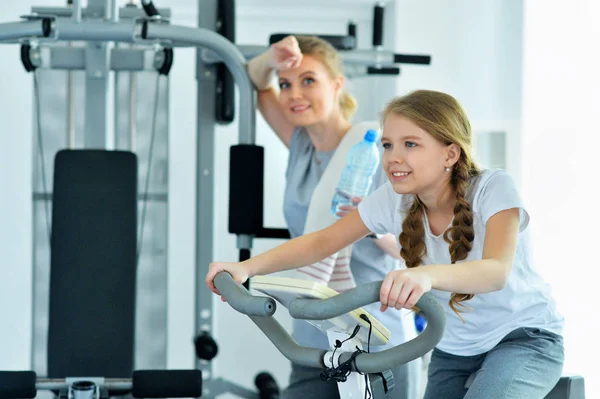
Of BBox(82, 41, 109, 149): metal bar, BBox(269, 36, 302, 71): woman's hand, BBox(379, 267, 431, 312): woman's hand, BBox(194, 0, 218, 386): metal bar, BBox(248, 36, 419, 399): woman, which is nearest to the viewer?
BBox(379, 267, 431, 312): woman's hand

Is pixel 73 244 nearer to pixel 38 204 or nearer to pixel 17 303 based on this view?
pixel 38 204

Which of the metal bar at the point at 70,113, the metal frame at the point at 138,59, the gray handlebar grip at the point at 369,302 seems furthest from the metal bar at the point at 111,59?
the gray handlebar grip at the point at 369,302

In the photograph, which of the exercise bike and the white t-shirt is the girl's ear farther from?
the exercise bike

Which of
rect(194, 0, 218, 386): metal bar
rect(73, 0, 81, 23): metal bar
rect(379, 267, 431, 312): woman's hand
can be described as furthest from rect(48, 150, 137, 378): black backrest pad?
rect(379, 267, 431, 312): woman's hand

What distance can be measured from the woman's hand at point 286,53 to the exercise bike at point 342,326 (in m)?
0.98

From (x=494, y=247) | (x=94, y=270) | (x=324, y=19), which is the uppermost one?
(x=324, y=19)

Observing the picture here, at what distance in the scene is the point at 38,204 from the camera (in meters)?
3.04

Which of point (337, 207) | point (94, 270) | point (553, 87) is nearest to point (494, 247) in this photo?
point (337, 207)

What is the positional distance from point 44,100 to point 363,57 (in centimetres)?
120

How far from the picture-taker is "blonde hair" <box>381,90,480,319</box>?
174cm

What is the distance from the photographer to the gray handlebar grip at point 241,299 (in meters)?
1.46

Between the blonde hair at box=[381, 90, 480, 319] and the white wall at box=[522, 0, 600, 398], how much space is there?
140cm

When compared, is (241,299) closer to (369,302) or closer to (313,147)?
(369,302)

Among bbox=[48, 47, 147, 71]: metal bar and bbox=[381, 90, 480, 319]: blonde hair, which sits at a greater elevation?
bbox=[48, 47, 147, 71]: metal bar
